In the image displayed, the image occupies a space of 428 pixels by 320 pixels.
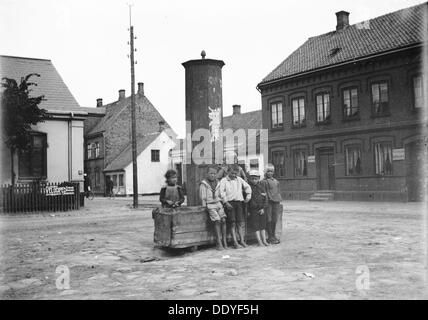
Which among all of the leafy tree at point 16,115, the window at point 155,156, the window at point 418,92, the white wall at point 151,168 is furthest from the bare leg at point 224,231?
the window at point 155,156

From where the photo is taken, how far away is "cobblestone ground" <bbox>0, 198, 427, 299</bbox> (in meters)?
5.46

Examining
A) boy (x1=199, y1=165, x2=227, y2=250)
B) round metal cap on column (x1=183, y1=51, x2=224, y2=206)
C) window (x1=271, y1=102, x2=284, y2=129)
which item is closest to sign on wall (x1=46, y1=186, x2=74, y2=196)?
round metal cap on column (x1=183, y1=51, x2=224, y2=206)

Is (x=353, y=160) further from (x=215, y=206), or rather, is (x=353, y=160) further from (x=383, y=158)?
(x=215, y=206)

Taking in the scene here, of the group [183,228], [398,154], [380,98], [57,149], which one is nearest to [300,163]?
[380,98]

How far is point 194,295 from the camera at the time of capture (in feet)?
17.4

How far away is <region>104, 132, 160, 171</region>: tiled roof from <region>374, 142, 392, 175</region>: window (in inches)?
904

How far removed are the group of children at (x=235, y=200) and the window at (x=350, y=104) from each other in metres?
15.4

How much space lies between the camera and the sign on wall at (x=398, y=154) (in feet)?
68.0

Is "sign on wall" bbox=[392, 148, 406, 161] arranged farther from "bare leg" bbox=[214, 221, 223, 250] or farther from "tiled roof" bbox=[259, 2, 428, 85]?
"bare leg" bbox=[214, 221, 223, 250]

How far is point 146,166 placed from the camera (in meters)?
40.6

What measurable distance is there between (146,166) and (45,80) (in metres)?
17.6

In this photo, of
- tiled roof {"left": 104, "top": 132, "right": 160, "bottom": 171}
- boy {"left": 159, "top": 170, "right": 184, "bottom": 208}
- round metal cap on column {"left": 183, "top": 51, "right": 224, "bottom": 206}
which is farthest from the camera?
tiled roof {"left": 104, "top": 132, "right": 160, "bottom": 171}
